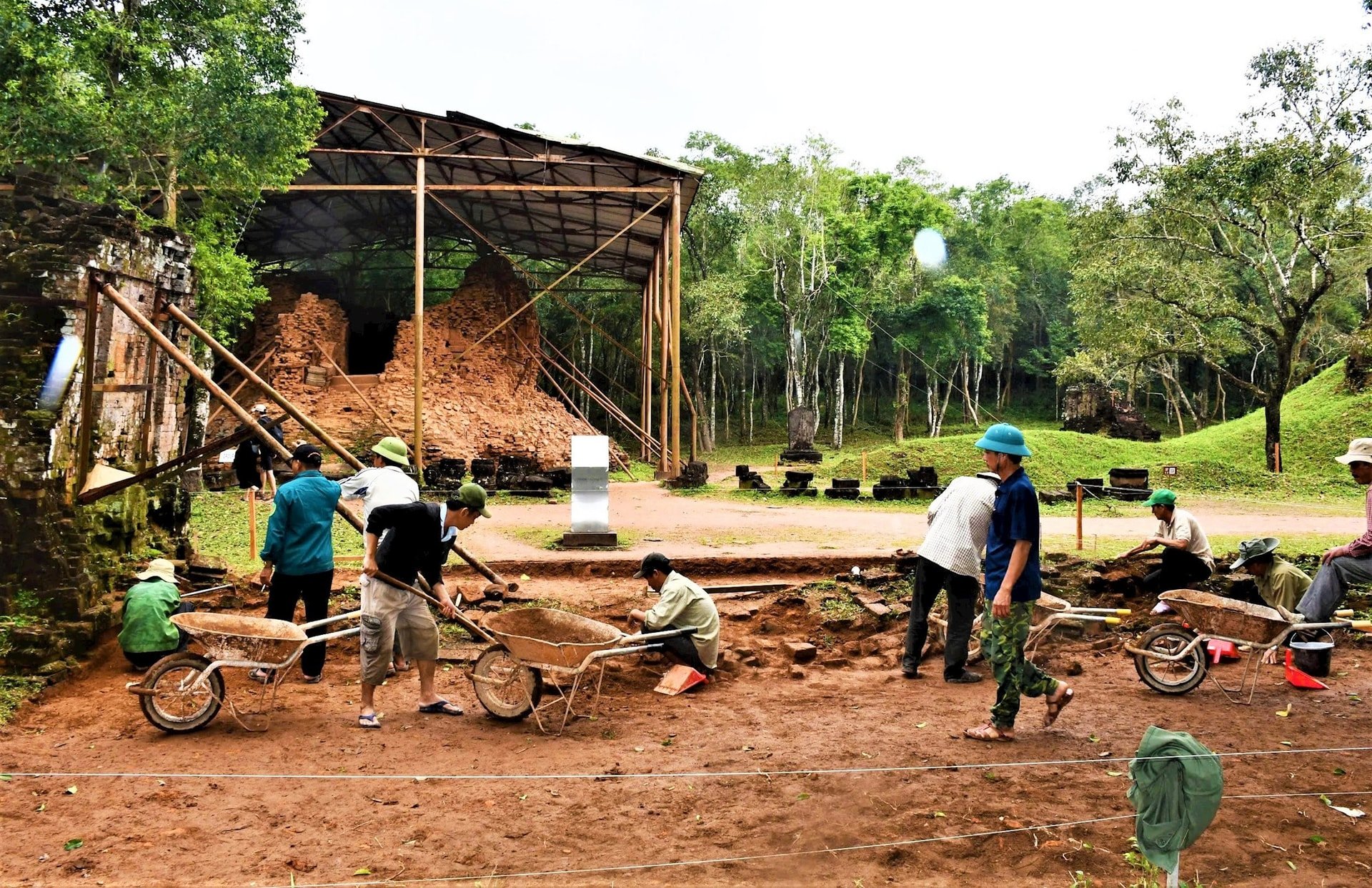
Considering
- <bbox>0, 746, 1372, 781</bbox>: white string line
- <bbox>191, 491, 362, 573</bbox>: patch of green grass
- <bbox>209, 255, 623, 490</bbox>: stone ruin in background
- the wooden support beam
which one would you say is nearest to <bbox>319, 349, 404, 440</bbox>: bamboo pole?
<bbox>209, 255, 623, 490</bbox>: stone ruin in background

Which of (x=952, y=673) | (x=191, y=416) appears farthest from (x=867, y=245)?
(x=952, y=673)

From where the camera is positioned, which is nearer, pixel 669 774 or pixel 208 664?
pixel 669 774

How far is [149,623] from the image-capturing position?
245 inches

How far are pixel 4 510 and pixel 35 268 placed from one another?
1.88m

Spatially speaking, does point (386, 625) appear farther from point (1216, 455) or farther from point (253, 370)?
point (1216, 455)

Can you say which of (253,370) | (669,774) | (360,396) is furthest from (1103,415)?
(669,774)

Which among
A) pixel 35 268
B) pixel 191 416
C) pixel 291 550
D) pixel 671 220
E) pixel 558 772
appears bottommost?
pixel 558 772

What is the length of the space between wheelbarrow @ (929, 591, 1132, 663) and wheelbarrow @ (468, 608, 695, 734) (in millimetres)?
2646

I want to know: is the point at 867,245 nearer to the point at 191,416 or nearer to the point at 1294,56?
the point at 1294,56

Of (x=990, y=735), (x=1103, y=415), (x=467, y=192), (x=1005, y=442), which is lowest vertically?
(x=990, y=735)

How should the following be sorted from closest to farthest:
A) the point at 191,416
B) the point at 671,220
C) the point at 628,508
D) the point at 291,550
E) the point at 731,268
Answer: the point at 291,550
the point at 191,416
the point at 628,508
the point at 671,220
the point at 731,268

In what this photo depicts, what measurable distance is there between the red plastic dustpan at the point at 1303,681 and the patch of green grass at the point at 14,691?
28.0ft

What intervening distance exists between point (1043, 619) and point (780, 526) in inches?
275

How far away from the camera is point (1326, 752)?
5.06 m
